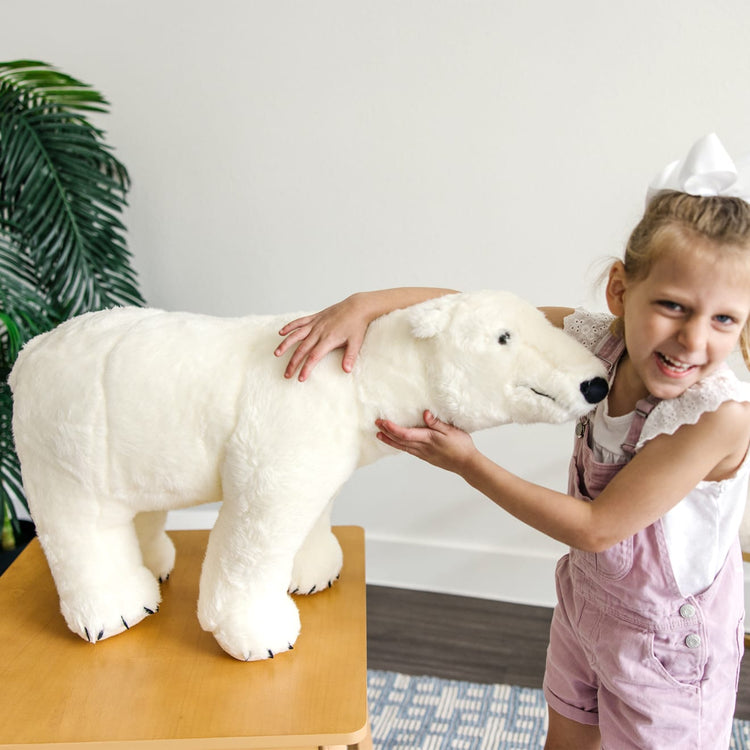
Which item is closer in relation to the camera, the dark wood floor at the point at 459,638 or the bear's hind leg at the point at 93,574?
the bear's hind leg at the point at 93,574

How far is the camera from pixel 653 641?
2.75ft

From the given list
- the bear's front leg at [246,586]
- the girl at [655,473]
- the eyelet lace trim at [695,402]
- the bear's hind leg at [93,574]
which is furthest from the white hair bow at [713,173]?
the bear's hind leg at [93,574]

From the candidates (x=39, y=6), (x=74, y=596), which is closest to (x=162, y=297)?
(x=39, y=6)

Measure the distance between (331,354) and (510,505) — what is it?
253mm

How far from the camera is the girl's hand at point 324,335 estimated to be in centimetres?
81

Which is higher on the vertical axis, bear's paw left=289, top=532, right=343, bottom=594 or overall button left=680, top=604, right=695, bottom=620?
overall button left=680, top=604, right=695, bottom=620

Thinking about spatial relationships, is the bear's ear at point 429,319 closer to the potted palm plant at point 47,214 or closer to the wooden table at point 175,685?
the wooden table at point 175,685

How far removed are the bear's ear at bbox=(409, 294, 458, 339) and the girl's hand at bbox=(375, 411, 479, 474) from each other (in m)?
0.09

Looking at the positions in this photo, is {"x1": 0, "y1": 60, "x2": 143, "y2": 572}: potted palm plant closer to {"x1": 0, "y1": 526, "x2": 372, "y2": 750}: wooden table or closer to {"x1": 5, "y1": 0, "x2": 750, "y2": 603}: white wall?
{"x1": 5, "y1": 0, "x2": 750, "y2": 603}: white wall

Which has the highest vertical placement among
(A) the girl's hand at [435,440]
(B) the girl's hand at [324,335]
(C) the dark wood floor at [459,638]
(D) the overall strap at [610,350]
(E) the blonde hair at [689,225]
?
(E) the blonde hair at [689,225]

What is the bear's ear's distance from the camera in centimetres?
78

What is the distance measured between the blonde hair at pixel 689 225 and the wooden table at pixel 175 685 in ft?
1.80

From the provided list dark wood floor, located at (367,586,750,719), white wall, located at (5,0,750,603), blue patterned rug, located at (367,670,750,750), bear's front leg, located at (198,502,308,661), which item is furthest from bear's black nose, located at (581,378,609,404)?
dark wood floor, located at (367,586,750,719)

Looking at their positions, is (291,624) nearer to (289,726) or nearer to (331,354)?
(289,726)
